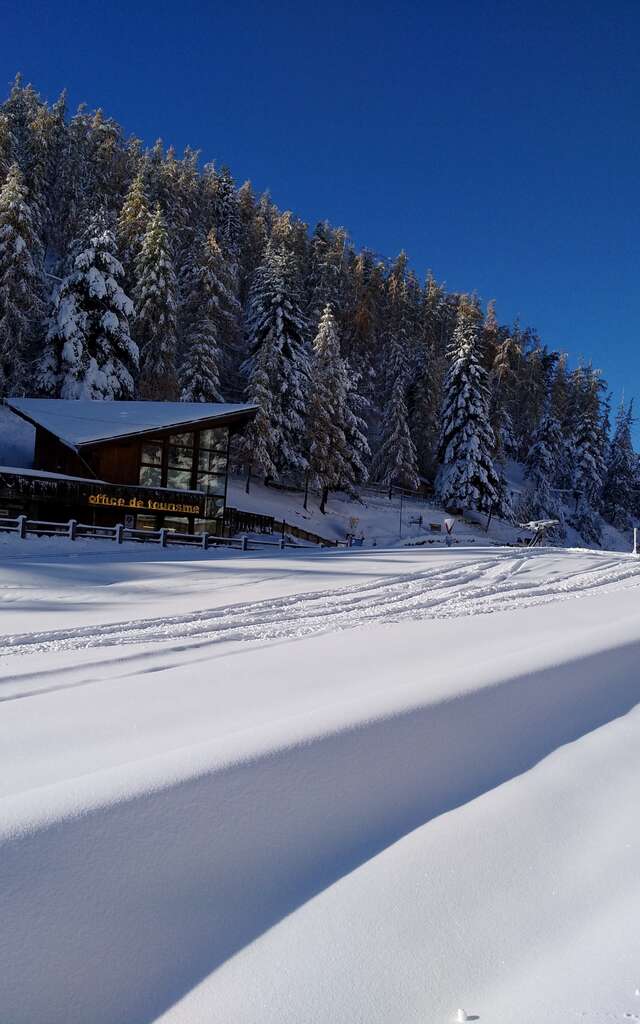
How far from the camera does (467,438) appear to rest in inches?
1770

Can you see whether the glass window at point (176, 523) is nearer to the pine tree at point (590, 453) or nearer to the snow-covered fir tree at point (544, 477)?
the snow-covered fir tree at point (544, 477)

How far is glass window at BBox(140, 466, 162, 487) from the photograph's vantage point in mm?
28969

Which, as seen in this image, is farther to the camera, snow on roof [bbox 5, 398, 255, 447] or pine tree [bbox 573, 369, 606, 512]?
pine tree [bbox 573, 369, 606, 512]

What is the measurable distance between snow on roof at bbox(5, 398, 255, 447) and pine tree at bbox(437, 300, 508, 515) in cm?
2042

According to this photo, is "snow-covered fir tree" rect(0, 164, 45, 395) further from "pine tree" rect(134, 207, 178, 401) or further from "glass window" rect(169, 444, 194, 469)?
"glass window" rect(169, 444, 194, 469)

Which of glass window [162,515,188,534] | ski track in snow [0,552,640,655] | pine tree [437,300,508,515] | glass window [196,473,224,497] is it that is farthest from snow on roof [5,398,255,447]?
pine tree [437,300,508,515]

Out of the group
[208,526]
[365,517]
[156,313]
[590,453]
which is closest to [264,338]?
[156,313]

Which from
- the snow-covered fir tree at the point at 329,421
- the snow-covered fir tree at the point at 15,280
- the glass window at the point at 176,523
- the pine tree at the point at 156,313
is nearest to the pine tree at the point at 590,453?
the snow-covered fir tree at the point at 329,421

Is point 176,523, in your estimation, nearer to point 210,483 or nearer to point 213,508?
point 213,508

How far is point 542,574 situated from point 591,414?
153 feet

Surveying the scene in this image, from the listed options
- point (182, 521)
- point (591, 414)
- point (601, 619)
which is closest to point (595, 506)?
point (591, 414)

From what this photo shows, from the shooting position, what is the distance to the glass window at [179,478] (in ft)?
96.7

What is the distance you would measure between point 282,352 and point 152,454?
48.3ft

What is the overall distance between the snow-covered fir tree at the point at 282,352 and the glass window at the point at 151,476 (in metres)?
10.00
